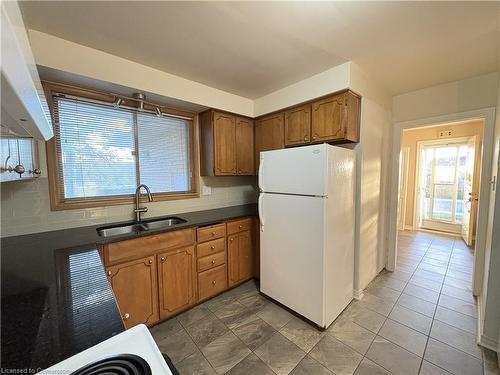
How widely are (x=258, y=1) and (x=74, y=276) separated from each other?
72.8 inches

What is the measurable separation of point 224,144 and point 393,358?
2591mm

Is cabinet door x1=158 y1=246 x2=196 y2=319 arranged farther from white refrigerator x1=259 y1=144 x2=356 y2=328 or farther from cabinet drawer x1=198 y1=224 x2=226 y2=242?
white refrigerator x1=259 y1=144 x2=356 y2=328

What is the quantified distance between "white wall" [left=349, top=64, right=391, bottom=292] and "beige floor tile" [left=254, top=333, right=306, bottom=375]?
3.59ft

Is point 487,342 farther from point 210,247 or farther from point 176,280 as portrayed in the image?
point 176,280

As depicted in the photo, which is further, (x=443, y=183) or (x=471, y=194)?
(x=443, y=183)

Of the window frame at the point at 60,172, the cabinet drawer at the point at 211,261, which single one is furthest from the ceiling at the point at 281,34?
the cabinet drawer at the point at 211,261

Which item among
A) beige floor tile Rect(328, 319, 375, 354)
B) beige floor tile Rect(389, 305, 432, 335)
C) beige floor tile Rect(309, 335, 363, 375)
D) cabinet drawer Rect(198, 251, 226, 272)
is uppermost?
cabinet drawer Rect(198, 251, 226, 272)

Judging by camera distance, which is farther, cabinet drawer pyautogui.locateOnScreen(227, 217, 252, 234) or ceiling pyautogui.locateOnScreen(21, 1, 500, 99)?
cabinet drawer pyautogui.locateOnScreen(227, 217, 252, 234)

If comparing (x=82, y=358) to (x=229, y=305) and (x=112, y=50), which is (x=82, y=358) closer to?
(x=229, y=305)

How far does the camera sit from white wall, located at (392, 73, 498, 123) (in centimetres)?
226

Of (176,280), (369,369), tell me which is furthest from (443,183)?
(176,280)

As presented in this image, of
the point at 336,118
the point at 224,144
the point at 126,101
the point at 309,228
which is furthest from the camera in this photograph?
the point at 224,144

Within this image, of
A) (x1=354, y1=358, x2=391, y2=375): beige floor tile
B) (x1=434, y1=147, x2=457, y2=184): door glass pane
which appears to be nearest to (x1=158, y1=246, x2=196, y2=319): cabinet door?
(x1=354, y1=358, x2=391, y2=375): beige floor tile

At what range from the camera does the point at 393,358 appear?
159 cm
